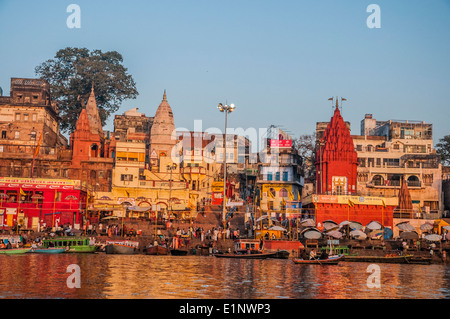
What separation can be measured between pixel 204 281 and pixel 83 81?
60647mm

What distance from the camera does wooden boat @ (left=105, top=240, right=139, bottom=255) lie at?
49625mm

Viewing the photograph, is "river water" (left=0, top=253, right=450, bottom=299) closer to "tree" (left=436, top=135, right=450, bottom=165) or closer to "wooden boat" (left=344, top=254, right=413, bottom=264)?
"wooden boat" (left=344, top=254, right=413, bottom=264)

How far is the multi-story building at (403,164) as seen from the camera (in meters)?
72.1

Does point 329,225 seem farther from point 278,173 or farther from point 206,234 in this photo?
point 278,173

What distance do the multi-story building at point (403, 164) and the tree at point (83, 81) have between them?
107ft

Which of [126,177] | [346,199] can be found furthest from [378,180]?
[126,177]

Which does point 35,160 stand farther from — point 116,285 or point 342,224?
point 116,285

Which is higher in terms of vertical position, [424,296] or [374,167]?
[374,167]

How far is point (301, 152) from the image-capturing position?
87.6 metres

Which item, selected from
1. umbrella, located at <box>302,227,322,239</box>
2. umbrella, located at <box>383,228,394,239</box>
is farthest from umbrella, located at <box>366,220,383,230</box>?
umbrella, located at <box>302,227,322,239</box>

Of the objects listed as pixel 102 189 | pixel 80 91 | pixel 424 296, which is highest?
pixel 80 91

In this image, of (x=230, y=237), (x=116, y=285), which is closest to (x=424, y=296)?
(x=116, y=285)
